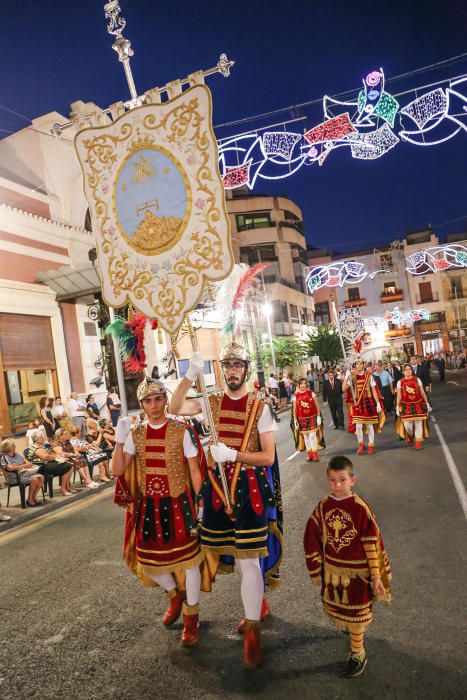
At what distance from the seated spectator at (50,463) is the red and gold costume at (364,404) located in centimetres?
610

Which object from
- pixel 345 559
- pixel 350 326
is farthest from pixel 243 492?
pixel 350 326

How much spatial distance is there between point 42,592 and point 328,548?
328 cm

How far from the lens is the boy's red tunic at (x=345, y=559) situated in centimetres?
325

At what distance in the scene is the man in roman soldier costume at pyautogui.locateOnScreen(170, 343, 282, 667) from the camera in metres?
3.59

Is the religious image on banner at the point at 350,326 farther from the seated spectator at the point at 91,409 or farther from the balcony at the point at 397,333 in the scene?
the balcony at the point at 397,333

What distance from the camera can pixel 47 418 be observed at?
13.2 meters

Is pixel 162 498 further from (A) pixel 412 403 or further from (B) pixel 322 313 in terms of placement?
(B) pixel 322 313

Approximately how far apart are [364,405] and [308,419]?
1282mm

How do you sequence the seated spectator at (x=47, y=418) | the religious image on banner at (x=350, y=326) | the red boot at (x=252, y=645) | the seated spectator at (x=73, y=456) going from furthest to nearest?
1. the religious image on banner at (x=350, y=326)
2. the seated spectator at (x=47, y=418)
3. the seated spectator at (x=73, y=456)
4. the red boot at (x=252, y=645)

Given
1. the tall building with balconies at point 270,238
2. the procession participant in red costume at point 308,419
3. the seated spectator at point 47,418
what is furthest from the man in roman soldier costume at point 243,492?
the tall building with balconies at point 270,238

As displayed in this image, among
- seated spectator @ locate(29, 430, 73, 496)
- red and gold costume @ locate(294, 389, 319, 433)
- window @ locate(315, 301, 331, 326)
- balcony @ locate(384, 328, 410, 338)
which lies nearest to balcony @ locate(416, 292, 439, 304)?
balcony @ locate(384, 328, 410, 338)

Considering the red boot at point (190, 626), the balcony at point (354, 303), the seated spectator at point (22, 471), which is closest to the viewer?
the red boot at point (190, 626)

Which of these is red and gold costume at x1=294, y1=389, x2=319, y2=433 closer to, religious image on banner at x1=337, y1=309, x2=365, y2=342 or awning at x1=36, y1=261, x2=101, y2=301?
awning at x1=36, y1=261, x2=101, y2=301

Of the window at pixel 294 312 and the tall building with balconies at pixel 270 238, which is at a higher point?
the tall building with balconies at pixel 270 238
